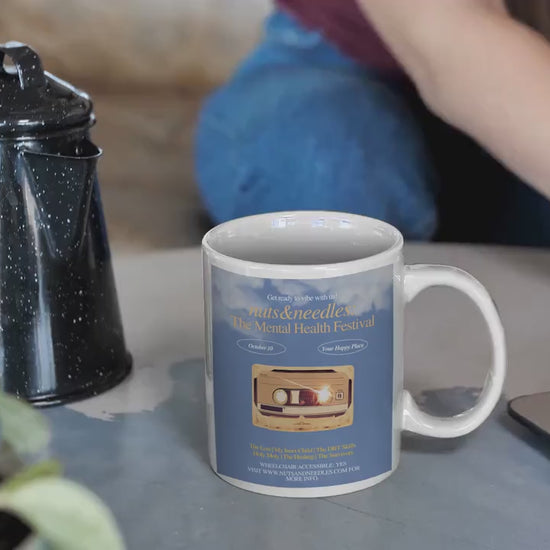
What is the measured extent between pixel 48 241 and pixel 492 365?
0.23m

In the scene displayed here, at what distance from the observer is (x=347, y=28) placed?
3.58 feet

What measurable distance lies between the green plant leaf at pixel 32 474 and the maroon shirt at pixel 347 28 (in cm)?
92

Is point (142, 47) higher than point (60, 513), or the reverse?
point (60, 513)

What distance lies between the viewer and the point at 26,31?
1827 millimetres

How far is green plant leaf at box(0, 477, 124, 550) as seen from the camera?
7.6 inches

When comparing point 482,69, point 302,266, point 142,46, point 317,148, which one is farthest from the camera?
point 142,46

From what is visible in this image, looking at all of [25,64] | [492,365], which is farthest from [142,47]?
[492,365]

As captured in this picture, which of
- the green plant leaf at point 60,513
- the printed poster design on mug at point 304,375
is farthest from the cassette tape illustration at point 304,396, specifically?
the green plant leaf at point 60,513

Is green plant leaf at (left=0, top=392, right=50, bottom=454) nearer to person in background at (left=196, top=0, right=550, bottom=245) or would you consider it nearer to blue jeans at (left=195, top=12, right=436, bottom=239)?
person in background at (left=196, top=0, right=550, bottom=245)

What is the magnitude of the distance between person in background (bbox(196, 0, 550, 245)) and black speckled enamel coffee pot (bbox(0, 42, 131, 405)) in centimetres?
35

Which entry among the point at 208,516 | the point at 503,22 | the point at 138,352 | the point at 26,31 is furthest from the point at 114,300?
the point at 26,31

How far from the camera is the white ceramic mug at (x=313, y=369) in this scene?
1.31 feet

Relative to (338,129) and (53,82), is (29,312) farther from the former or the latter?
(338,129)

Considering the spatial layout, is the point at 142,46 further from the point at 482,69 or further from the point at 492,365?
the point at 492,365
